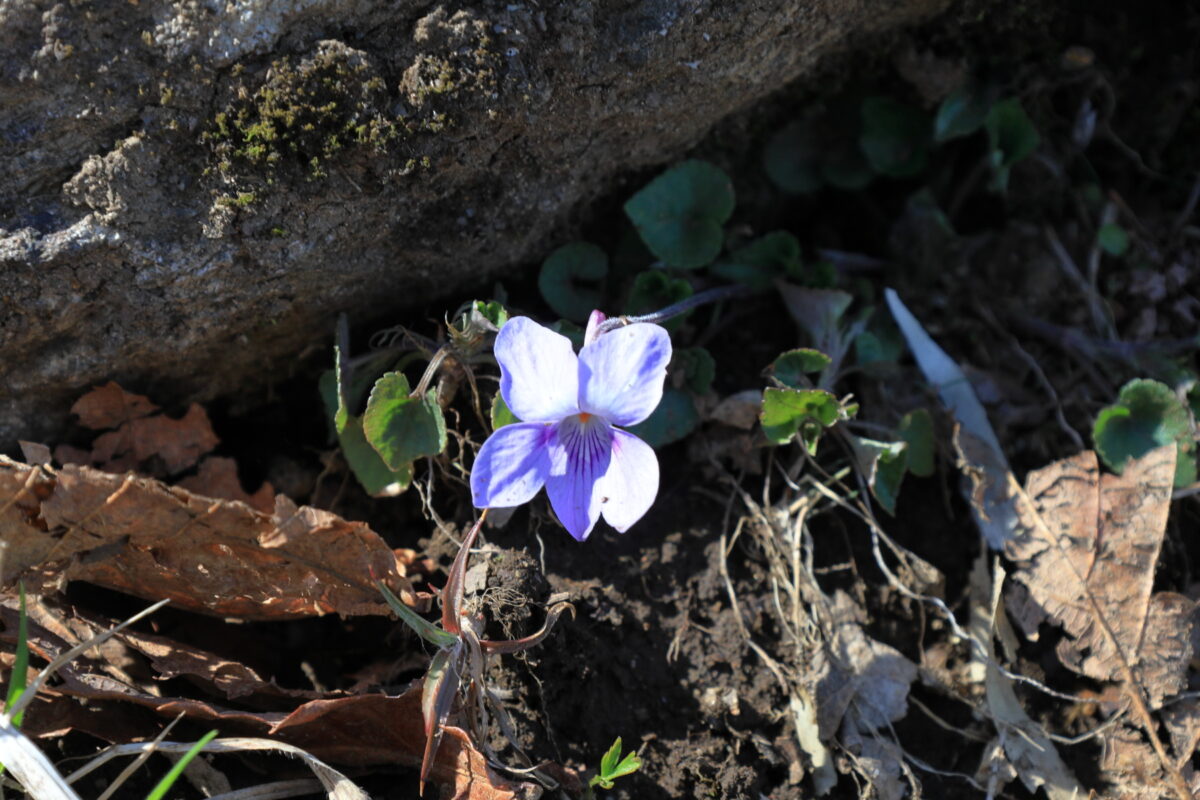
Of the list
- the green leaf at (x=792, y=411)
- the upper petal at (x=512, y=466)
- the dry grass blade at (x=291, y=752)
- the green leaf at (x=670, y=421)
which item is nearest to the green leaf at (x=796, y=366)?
the green leaf at (x=792, y=411)

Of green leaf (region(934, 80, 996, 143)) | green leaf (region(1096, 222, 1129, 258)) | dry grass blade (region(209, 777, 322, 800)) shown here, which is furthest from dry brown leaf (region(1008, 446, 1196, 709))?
dry grass blade (region(209, 777, 322, 800))

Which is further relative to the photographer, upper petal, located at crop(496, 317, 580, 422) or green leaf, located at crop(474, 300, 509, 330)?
green leaf, located at crop(474, 300, 509, 330)

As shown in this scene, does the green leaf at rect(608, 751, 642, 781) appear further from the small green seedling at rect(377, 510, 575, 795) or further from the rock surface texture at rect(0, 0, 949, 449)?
the rock surface texture at rect(0, 0, 949, 449)

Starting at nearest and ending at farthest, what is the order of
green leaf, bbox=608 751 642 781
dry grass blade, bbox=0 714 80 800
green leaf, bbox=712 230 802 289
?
1. dry grass blade, bbox=0 714 80 800
2. green leaf, bbox=608 751 642 781
3. green leaf, bbox=712 230 802 289

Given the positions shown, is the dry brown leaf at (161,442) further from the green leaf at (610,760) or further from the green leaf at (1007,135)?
the green leaf at (1007,135)

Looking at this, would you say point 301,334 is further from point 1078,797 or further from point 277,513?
point 1078,797

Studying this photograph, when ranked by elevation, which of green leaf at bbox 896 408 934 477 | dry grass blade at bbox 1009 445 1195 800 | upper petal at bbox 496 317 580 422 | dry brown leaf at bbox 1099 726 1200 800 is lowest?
dry brown leaf at bbox 1099 726 1200 800
